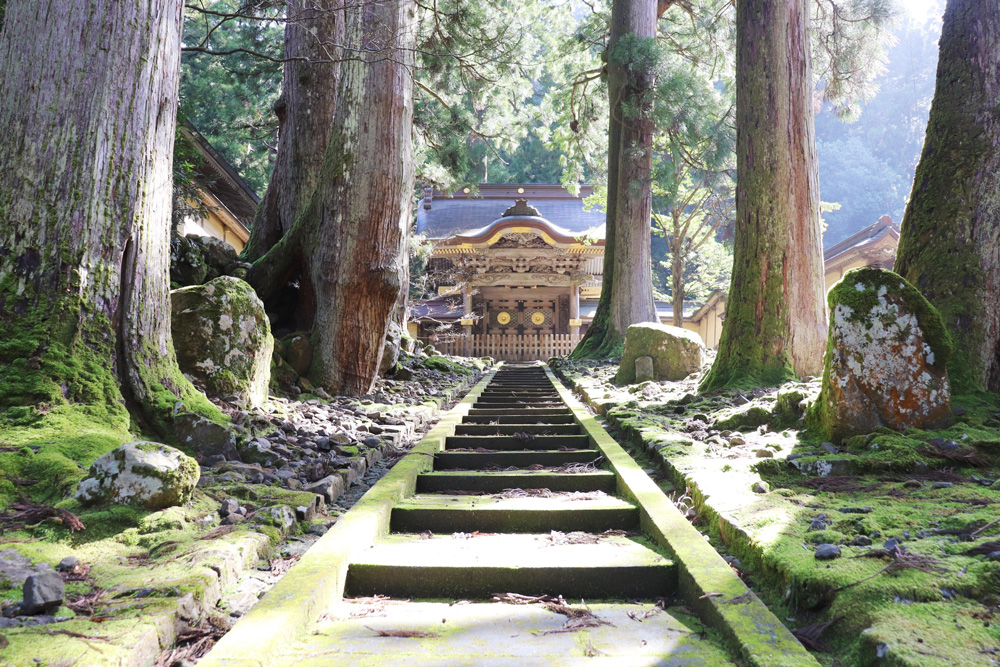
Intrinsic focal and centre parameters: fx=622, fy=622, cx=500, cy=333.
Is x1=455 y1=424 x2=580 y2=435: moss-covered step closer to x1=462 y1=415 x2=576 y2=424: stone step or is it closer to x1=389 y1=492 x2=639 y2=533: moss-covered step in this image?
x1=462 y1=415 x2=576 y2=424: stone step

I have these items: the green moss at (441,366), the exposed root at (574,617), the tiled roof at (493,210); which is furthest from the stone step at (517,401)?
the tiled roof at (493,210)

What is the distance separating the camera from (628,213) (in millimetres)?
11031

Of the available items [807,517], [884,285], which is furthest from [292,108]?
[807,517]

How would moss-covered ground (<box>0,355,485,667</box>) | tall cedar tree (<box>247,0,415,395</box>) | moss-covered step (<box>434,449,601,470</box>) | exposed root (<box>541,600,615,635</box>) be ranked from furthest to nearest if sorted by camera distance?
1. tall cedar tree (<box>247,0,415,395</box>)
2. moss-covered step (<box>434,449,601,470</box>)
3. exposed root (<box>541,600,615,635</box>)
4. moss-covered ground (<box>0,355,485,667</box>)

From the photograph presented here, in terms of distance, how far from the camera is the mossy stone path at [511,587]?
62.3 inches

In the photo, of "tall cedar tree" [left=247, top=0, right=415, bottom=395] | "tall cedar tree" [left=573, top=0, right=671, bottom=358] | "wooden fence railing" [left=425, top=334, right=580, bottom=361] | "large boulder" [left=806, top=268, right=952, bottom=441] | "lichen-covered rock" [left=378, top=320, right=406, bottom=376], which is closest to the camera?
"large boulder" [left=806, top=268, right=952, bottom=441]

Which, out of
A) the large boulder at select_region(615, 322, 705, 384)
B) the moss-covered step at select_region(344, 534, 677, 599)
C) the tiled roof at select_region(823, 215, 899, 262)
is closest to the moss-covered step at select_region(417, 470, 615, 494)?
the moss-covered step at select_region(344, 534, 677, 599)

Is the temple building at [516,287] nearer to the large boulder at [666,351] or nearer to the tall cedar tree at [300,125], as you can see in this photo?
the tall cedar tree at [300,125]

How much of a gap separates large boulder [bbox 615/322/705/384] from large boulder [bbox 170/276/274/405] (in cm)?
427

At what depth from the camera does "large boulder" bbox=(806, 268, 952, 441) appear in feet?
10.2

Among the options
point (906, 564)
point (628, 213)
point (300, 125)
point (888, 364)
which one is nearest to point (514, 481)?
point (906, 564)

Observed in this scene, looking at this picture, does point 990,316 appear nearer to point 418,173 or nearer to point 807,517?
point 807,517

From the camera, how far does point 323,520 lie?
8.77 ft

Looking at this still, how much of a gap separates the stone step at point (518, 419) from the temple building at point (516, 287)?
36.2 feet
